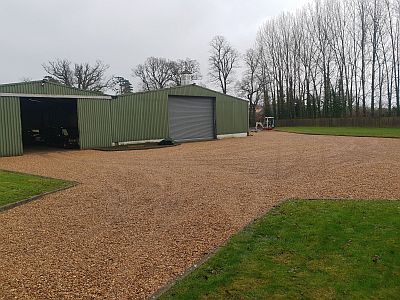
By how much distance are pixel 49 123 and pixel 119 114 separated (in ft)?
24.6

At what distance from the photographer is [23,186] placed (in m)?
9.58

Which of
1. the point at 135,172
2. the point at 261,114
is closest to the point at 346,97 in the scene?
the point at 261,114

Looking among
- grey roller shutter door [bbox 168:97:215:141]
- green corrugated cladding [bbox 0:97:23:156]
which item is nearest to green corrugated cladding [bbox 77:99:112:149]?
green corrugated cladding [bbox 0:97:23:156]

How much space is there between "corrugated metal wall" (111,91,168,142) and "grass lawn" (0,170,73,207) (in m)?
11.9

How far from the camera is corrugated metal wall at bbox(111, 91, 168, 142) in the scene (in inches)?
915

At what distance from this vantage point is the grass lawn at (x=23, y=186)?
8411mm

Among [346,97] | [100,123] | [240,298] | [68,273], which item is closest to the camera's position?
[240,298]

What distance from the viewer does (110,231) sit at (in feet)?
19.9

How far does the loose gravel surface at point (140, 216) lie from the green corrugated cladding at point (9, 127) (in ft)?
16.4

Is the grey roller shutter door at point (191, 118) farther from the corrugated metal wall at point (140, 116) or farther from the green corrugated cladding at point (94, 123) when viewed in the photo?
the green corrugated cladding at point (94, 123)

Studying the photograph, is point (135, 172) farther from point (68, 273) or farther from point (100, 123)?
point (100, 123)

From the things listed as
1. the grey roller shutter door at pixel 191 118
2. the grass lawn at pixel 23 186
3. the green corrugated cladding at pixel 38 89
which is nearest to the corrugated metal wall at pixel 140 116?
the grey roller shutter door at pixel 191 118

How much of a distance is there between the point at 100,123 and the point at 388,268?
2005 centimetres

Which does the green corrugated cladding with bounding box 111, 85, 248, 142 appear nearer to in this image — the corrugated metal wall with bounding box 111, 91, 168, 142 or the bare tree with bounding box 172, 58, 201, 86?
the corrugated metal wall with bounding box 111, 91, 168, 142
